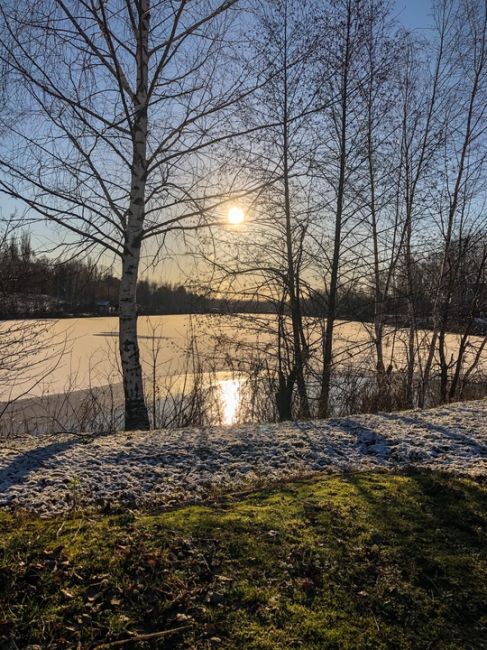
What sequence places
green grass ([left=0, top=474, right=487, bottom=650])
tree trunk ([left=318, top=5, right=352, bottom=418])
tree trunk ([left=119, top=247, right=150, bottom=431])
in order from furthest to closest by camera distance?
1. tree trunk ([left=318, top=5, right=352, bottom=418])
2. tree trunk ([left=119, top=247, right=150, bottom=431])
3. green grass ([left=0, top=474, right=487, bottom=650])

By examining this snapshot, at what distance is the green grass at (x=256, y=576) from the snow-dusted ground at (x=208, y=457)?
468 mm

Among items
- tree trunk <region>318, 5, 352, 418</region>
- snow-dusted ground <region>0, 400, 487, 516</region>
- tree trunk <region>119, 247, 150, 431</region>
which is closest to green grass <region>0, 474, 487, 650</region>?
snow-dusted ground <region>0, 400, 487, 516</region>

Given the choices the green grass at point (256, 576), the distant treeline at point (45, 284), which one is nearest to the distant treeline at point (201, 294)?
the distant treeline at point (45, 284)

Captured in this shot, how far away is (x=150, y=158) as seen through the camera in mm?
5840

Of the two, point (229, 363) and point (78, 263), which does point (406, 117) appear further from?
point (78, 263)

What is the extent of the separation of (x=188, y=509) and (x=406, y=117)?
10.6m

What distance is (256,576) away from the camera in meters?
2.21

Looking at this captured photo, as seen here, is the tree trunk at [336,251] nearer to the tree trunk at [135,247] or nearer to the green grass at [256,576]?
the tree trunk at [135,247]

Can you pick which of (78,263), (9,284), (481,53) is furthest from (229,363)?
(481,53)

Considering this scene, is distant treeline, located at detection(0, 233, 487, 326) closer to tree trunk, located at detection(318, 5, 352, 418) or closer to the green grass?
tree trunk, located at detection(318, 5, 352, 418)

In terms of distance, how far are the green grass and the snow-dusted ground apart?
468 millimetres

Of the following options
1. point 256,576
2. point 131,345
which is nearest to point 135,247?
point 131,345

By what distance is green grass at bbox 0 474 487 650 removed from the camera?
185 cm

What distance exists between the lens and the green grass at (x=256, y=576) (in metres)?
1.85
